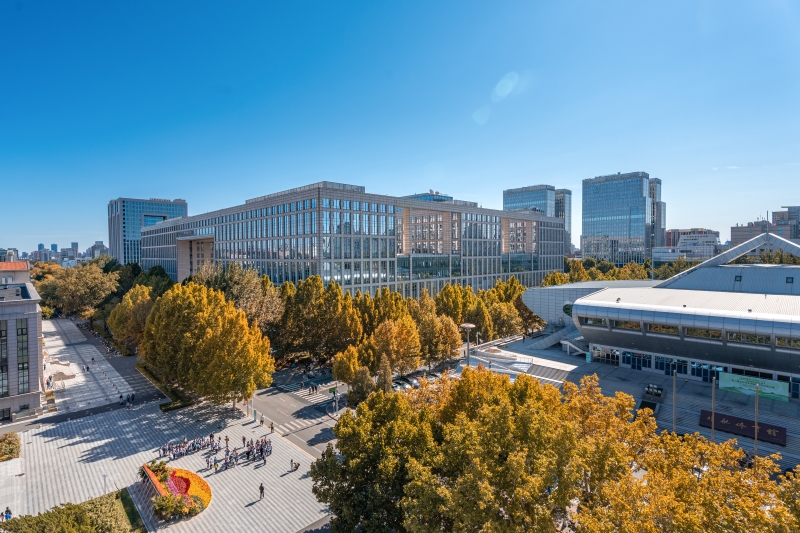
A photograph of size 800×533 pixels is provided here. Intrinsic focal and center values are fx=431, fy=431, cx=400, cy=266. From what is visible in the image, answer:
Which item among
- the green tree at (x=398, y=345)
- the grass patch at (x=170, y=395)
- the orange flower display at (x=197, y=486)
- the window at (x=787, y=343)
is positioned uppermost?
the window at (x=787, y=343)

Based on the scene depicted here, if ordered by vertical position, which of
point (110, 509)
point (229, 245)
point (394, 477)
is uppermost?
point (229, 245)

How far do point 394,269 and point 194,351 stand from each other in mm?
53326

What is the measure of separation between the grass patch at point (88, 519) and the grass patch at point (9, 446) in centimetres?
1453

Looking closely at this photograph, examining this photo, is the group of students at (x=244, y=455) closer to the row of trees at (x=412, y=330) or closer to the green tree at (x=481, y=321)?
the row of trees at (x=412, y=330)

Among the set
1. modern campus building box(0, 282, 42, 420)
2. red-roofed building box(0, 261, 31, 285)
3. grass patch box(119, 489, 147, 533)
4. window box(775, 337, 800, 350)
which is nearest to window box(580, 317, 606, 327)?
window box(775, 337, 800, 350)

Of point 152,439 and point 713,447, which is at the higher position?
point 713,447

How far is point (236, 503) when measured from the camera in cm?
3102

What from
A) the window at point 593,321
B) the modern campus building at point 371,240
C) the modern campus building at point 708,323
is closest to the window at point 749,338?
the modern campus building at point 708,323

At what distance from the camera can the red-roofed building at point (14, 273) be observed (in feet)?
227

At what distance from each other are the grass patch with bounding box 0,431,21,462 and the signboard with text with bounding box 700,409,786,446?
2388 inches

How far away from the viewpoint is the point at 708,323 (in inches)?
1769

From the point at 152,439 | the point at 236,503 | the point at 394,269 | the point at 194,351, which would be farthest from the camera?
the point at 394,269

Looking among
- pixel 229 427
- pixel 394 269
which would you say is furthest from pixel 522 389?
pixel 394 269

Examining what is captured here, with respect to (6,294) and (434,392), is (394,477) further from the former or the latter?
(6,294)
